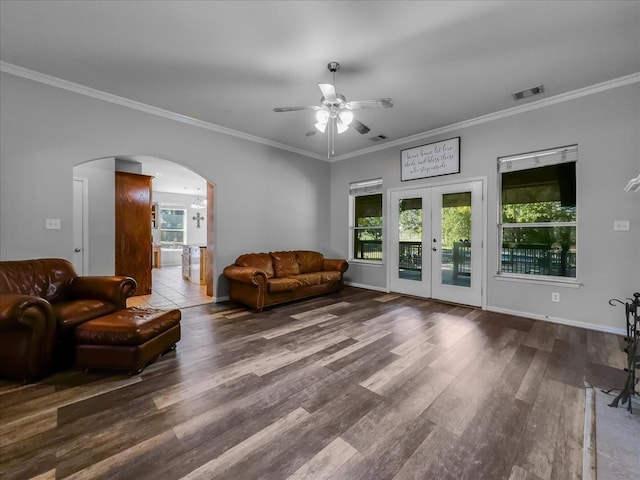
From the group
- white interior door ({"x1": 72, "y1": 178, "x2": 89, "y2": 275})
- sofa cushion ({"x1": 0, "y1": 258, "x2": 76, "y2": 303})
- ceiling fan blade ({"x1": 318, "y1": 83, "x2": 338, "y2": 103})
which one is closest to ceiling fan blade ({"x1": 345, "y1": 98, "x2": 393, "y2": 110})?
ceiling fan blade ({"x1": 318, "y1": 83, "x2": 338, "y2": 103})

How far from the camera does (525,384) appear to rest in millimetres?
2203

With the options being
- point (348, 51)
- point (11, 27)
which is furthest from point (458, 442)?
point (11, 27)

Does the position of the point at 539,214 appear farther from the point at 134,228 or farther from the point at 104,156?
the point at 134,228

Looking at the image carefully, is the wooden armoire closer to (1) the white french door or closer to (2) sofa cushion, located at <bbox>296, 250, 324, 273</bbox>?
(2) sofa cushion, located at <bbox>296, 250, 324, 273</bbox>

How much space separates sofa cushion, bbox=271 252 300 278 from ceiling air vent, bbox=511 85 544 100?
167 inches

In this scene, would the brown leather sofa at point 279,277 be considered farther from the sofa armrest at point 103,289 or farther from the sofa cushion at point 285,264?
the sofa armrest at point 103,289

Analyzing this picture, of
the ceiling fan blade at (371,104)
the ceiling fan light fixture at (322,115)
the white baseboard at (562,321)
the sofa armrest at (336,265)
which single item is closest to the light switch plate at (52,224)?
the ceiling fan light fixture at (322,115)

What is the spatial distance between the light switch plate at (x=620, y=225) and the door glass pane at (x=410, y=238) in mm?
2474

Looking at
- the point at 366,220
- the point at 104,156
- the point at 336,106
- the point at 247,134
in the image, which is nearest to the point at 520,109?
the point at 336,106

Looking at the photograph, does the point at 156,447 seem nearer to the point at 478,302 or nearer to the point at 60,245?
the point at 60,245

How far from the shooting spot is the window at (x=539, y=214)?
3668 mm

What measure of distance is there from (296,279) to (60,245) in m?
3.15

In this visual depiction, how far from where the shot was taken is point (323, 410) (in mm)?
1870

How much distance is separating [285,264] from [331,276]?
91 cm
